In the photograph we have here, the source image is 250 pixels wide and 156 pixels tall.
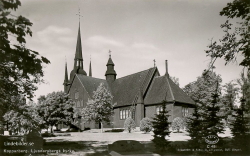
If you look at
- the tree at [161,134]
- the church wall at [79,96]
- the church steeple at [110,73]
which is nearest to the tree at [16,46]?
the tree at [161,134]

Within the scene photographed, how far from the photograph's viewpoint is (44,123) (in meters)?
23.5

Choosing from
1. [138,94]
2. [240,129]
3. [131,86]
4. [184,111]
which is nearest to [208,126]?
[240,129]

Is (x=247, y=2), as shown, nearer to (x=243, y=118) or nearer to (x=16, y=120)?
(x=243, y=118)

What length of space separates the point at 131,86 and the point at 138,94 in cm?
430

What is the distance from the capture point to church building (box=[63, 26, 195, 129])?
33.0m

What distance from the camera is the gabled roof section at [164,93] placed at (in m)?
32.7

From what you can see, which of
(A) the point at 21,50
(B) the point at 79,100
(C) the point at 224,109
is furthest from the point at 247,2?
(B) the point at 79,100

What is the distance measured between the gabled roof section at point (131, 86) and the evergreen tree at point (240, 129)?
22.7 metres

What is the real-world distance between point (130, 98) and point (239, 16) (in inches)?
1072

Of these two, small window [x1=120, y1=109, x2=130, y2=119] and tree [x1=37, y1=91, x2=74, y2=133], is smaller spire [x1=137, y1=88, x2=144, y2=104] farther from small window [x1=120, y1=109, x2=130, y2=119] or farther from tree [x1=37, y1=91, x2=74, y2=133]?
tree [x1=37, y1=91, x2=74, y2=133]

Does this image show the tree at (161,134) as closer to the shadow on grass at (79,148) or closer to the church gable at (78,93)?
the shadow on grass at (79,148)

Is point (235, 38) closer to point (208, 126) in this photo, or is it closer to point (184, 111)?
point (208, 126)

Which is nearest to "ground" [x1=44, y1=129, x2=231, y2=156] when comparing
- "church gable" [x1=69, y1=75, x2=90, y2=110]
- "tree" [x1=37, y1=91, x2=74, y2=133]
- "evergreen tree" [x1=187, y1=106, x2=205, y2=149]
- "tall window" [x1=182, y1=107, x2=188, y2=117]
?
"evergreen tree" [x1=187, y1=106, x2=205, y2=149]

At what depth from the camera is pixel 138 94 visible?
1390 inches
